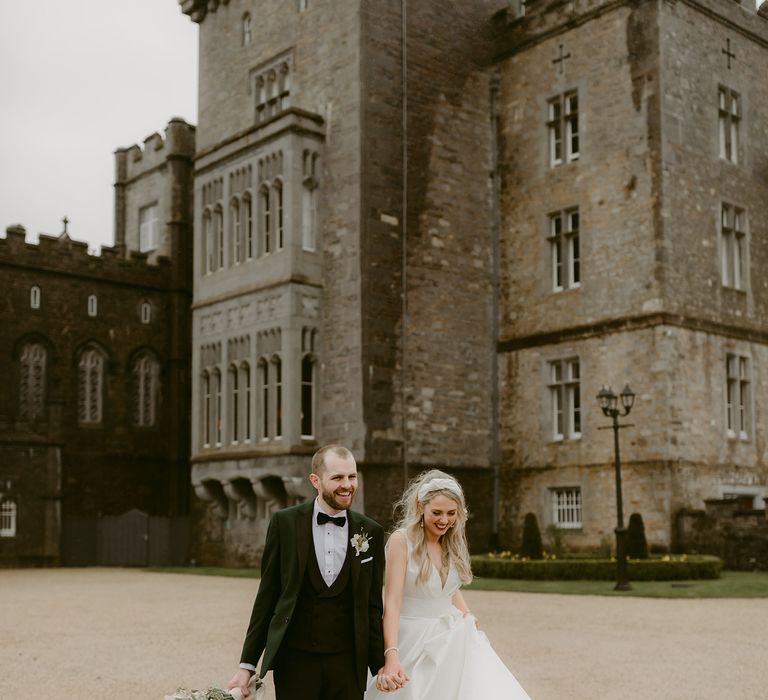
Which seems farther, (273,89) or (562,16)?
(273,89)

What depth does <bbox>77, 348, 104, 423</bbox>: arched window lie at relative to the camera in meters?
34.5

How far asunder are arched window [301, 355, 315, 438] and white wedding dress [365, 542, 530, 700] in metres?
20.8

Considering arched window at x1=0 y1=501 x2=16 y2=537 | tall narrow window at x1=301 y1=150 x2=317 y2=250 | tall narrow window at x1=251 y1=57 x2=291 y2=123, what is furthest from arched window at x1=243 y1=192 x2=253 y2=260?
arched window at x1=0 y1=501 x2=16 y2=537

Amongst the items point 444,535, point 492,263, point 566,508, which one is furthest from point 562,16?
point 444,535

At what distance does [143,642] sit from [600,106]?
727 inches

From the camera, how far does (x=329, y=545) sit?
5336 millimetres

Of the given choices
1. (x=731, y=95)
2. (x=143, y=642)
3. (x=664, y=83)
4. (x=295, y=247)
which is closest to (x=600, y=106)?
(x=664, y=83)

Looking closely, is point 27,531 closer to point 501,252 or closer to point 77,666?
point 501,252

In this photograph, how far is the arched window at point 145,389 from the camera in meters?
35.6

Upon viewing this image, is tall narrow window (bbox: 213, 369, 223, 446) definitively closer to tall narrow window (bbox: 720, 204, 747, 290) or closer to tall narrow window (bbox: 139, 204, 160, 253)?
tall narrow window (bbox: 139, 204, 160, 253)

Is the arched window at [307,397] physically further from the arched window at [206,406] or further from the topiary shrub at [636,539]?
the topiary shrub at [636,539]

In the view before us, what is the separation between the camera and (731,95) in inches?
1086

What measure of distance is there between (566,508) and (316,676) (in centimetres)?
2212

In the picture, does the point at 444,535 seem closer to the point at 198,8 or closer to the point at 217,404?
the point at 217,404
